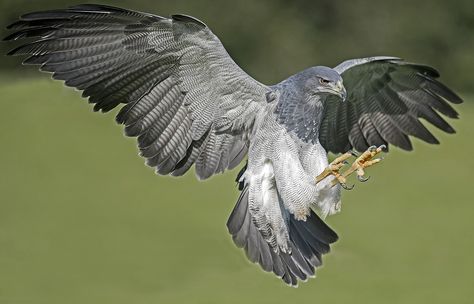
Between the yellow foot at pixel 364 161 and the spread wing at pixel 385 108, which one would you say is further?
the spread wing at pixel 385 108

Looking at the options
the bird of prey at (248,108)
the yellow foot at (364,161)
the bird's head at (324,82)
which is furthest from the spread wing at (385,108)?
the yellow foot at (364,161)

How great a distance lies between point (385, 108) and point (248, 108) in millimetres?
945

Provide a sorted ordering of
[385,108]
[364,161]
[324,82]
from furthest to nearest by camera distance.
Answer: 1. [385,108]
2. [364,161]
3. [324,82]

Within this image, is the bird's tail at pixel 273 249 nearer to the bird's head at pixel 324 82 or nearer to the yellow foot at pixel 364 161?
the yellow foot at pixel 364 161

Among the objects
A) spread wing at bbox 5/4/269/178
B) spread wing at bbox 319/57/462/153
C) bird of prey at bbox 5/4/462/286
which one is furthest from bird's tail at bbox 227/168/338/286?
spread wing at bbox 319/57/462/153

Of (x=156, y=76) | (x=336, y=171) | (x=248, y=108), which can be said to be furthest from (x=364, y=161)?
(x=156, y=76)

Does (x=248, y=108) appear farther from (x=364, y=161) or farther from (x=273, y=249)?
(x=273, y=249)

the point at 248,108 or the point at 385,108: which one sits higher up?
the point at 385,108

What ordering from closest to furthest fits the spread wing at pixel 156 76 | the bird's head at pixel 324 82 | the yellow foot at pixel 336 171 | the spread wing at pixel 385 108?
1. the spread wing at pixel 156 76
2. the bird's head at pixel 324 82
3. the yellow foot at pixel 336 171
4. the spread wing at pixel 385 108

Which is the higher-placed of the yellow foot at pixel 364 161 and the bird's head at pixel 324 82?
the bird's head at pixel 324 82

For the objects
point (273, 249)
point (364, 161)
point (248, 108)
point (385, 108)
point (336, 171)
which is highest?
point (385, 108)

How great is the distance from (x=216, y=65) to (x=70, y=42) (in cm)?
82

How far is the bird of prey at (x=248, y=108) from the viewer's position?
19.9 ft

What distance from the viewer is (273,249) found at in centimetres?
657
